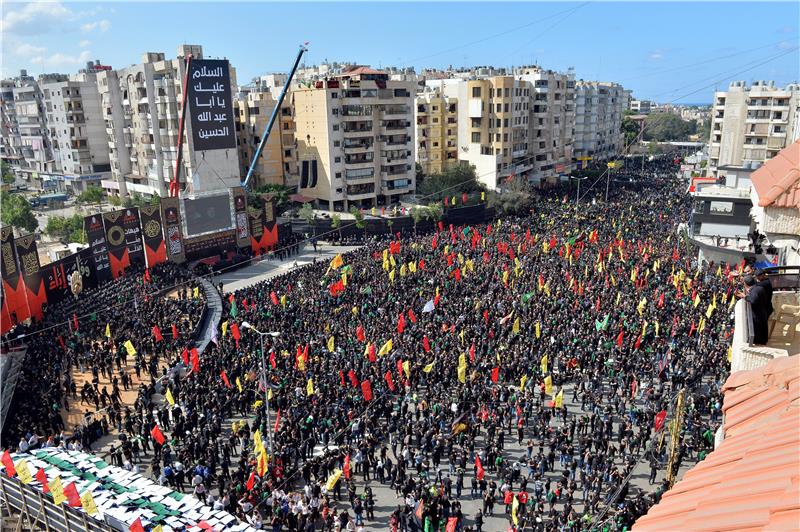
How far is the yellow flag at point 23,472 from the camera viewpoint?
498 inches

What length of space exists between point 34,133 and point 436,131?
171ft

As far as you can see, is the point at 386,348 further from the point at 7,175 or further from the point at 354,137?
the point at 7,175

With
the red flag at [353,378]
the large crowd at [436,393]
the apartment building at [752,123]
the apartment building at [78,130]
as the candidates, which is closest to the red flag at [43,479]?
the large crowd at [436,393]

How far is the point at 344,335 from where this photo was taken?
78.1 feet

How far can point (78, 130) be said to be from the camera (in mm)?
65750

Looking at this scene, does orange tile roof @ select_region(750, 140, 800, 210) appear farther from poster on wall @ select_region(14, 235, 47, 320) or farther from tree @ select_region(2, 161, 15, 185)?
tree @ select_region(2, 161, 15, 185)

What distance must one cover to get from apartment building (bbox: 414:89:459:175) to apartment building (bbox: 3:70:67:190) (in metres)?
44.6

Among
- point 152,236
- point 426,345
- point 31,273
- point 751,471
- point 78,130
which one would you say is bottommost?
point 426,345

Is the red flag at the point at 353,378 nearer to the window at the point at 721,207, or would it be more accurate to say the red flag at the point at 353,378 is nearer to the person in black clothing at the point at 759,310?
the person in black clothing at the point at 759,310

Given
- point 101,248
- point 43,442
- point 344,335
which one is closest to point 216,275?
point 101,248

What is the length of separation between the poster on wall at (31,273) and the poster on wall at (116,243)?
4.84 metres

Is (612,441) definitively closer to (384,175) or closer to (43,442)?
(43,442)

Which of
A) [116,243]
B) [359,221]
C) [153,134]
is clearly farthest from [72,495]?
[153,134]

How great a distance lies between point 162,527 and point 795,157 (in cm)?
1247
